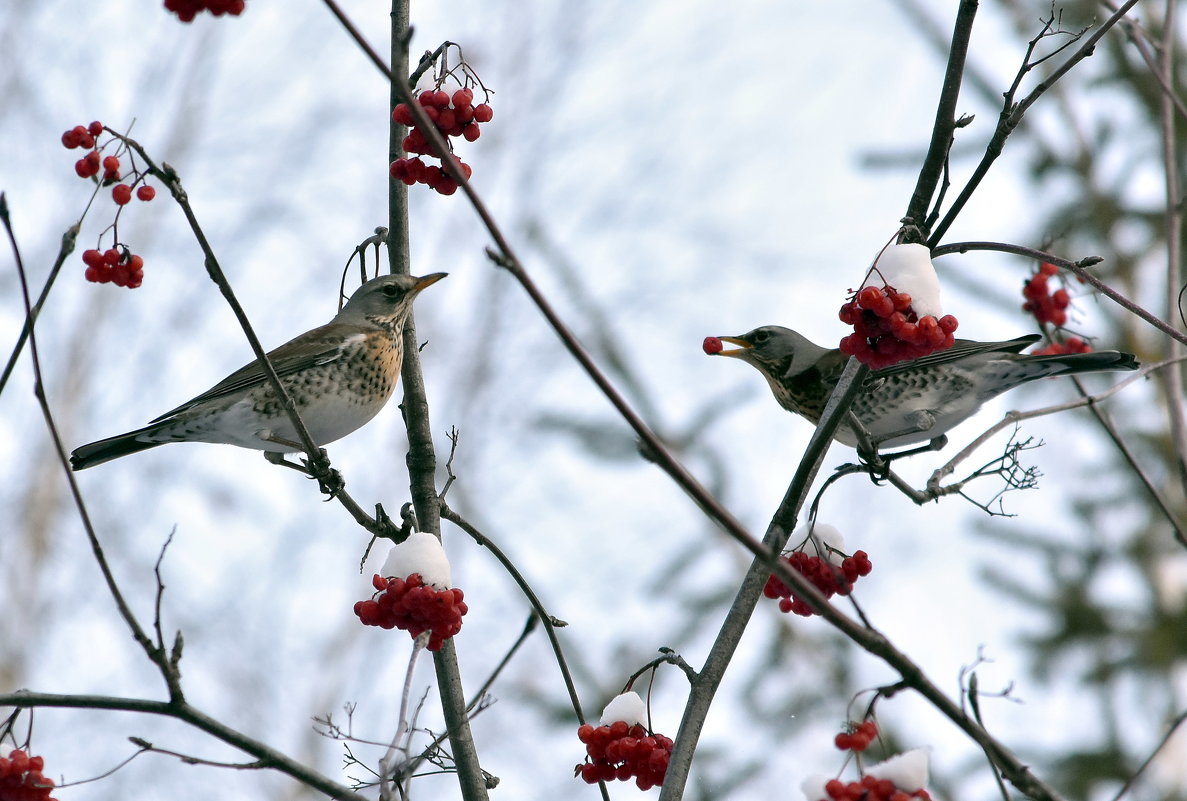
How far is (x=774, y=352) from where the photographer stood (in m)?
4.50

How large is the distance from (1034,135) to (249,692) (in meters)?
6.95

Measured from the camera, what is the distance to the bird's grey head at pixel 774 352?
14.6ft

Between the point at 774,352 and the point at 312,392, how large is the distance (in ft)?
5.53

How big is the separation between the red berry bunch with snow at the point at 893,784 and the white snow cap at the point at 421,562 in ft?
2.58

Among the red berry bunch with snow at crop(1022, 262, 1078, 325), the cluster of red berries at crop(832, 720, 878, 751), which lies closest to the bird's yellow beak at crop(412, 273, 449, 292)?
the red berry bunch with snow at crop(1022, 262, 1078, 325)

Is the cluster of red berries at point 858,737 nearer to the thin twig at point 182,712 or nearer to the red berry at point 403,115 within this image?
the thin twig at point 182,712

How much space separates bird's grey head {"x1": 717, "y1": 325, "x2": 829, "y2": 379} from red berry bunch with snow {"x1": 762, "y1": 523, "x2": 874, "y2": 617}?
198 cm

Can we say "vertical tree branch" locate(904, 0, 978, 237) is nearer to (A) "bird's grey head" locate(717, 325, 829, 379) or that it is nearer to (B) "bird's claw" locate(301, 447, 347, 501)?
(B) "bird's claw" locate(301, 447, 347, 501)

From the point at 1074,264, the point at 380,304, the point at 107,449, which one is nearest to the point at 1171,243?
the point at 1074,264

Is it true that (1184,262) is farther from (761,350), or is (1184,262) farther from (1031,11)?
(761,350)

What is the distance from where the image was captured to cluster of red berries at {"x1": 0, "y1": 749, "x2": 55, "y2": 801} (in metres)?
2.01

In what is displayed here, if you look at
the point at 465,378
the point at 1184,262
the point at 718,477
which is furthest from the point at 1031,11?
the point at 465,378

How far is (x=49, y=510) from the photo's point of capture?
26.7 ft

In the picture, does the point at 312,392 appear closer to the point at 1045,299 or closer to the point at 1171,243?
the point at 1045,299
